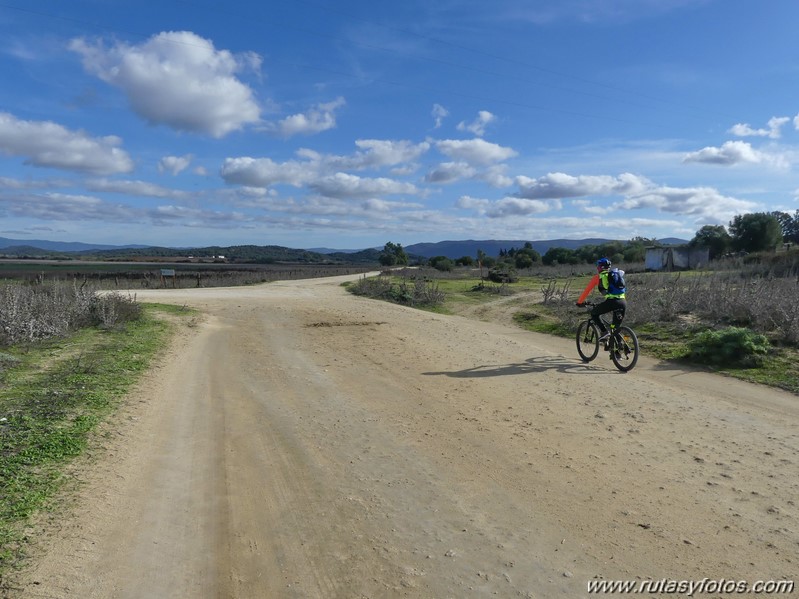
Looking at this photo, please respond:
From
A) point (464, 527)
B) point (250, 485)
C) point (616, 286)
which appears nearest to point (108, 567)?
point (250, 485)

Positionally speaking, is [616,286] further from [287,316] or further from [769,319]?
[287,316]

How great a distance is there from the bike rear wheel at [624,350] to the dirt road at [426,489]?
68cm

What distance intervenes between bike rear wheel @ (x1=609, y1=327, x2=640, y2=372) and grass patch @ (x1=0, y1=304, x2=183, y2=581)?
7.82 metres

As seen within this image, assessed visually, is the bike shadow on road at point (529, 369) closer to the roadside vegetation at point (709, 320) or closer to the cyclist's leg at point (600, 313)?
the cyclist's leg at point (600, 313)

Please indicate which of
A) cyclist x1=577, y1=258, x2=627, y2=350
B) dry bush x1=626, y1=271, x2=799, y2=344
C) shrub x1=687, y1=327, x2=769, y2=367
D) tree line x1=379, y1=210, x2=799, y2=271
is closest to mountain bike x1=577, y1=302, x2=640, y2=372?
cyclist x1=577, y1=258, x2=627, y2=350

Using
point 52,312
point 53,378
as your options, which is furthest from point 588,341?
point 52,312

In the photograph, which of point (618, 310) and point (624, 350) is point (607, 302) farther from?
point (624, 350)

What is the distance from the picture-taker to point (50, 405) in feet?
21.0

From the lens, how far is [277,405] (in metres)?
7.18

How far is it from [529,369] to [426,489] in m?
5.18

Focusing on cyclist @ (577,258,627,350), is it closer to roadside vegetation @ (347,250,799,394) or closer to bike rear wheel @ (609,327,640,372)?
bike rear wheel @ (609,327,640,372)

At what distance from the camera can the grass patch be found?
4121mm

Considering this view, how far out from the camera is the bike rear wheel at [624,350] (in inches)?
370

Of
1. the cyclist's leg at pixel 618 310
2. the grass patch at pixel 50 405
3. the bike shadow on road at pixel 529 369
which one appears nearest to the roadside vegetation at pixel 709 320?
the cyclist's leg at pixel 618 310
